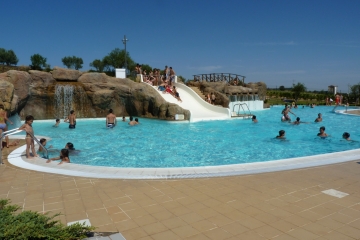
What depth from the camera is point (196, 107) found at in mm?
21188

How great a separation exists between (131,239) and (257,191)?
7.86 feet

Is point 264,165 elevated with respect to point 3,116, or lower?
lower

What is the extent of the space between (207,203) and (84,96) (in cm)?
1645

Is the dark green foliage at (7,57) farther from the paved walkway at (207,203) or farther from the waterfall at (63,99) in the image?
the paved walkway at (207,203)

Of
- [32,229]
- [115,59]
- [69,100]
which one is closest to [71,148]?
[32,229]

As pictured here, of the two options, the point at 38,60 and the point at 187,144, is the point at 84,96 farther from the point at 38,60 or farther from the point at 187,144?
the point at 38,60

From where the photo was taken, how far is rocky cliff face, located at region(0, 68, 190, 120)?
17.5 metres

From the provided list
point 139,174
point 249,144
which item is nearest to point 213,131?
point 249,144

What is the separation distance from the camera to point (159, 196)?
444cm

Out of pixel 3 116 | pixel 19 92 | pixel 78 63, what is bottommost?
pixel 3 116

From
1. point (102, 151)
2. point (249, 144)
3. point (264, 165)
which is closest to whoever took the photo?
point (264, 165)

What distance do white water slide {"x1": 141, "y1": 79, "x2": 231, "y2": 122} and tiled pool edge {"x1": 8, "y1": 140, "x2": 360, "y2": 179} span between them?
11.2m

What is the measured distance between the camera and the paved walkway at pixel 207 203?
3.35 metres

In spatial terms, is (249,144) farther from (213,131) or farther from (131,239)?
(131,239)
